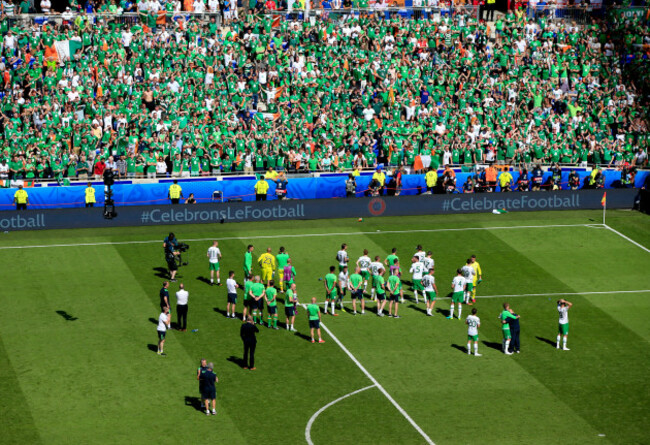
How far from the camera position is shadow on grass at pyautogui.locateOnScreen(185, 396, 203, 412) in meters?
32.6

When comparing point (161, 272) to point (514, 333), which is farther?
point (161, 272)

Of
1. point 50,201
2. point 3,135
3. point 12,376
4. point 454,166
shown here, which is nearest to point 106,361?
point 12,376

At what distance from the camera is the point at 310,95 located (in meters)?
59.5

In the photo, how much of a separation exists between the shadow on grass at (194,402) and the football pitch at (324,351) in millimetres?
91

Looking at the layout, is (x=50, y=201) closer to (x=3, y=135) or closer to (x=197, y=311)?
(x=3, y=135)

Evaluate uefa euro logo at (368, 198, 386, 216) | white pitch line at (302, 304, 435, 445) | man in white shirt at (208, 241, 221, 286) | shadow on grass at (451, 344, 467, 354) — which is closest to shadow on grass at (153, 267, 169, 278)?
man in white shirt at (208, 241, 221, 286)

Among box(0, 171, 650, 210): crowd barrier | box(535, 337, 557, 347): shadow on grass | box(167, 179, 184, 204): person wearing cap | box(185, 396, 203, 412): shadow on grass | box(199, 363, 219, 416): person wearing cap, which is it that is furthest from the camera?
box(167, 179, 184, 204): person wearing cap

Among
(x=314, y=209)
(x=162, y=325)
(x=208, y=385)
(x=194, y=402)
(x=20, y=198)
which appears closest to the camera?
(x=208, y=385)

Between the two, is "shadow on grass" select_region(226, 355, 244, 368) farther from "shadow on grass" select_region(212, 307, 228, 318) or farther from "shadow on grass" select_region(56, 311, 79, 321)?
"shadow on grass" select_region(56, 311, 79, 321)

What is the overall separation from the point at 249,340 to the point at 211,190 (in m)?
20.5

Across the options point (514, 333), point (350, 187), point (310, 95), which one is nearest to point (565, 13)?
point (310, 95)

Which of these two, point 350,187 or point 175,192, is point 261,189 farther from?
point 350,187

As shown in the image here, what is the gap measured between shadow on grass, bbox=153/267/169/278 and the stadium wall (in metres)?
6.33

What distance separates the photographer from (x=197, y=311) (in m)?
40.4
